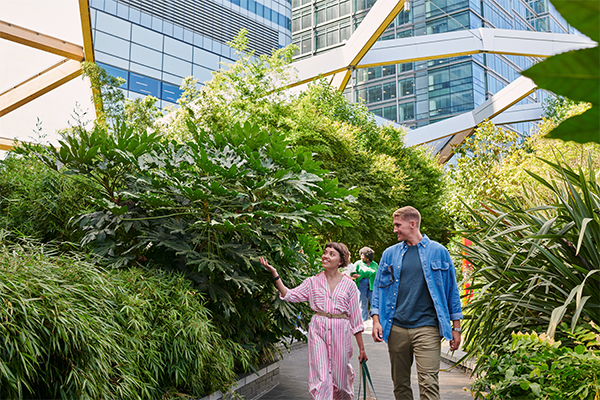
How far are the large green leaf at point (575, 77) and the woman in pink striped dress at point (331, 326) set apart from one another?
4.60 meters

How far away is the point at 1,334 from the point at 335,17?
68.2 m

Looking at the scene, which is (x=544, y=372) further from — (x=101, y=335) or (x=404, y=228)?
(x=101, y=335)

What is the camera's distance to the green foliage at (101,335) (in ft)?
9.37

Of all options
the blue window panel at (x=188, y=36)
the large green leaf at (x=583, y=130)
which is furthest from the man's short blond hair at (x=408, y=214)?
the blue window panel at (x=188, y=36)

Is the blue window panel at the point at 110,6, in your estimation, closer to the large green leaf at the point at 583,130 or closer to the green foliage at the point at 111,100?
the green foliage at the point at 111,100

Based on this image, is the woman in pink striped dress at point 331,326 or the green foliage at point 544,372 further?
the woman in pink striped dress at point 331,326

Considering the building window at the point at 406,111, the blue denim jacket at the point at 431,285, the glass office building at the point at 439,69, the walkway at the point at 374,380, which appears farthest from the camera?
the building window at the point at 406,111

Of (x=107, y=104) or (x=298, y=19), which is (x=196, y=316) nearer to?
(x=107, y=104)

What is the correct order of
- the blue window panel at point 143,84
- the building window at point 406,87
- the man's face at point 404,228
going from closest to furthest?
the man's face at point 404,228 → the blue window panel at point 143,84 → the building window at point 406,87

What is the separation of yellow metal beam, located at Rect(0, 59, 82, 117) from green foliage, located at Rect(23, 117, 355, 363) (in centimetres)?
1129

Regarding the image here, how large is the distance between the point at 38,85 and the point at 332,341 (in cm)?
1415

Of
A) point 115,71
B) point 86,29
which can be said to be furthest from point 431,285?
point 115,71

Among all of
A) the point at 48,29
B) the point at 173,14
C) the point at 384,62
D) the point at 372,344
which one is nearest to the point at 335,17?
the point at 173,14

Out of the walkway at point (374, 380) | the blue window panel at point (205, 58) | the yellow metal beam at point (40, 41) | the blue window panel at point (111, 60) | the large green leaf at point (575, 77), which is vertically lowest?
the walkway at point (374, 380)
